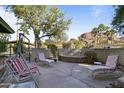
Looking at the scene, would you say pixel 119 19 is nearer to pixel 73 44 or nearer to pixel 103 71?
pixel 103 71

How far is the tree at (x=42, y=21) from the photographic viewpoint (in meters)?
14.9

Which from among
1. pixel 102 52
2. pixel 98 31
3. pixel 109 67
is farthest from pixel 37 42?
pixel 109 67

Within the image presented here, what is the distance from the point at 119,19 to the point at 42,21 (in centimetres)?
735

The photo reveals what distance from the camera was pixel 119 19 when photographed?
29.7 feet

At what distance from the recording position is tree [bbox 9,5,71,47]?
14878 mm

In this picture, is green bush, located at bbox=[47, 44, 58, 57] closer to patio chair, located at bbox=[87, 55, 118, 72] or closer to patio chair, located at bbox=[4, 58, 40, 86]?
patio chair, located at bbox=[87, 55, 118, 72]

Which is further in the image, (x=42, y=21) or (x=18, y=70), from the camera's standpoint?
(x=42, y=21)

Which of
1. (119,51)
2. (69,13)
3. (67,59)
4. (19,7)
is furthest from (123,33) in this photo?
(19,7)

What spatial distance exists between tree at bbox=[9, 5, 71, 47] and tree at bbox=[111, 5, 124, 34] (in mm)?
6426

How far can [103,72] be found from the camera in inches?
260

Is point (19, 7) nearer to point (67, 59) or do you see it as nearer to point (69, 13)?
point (69, 13)

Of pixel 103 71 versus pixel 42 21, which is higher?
pixel 42 21

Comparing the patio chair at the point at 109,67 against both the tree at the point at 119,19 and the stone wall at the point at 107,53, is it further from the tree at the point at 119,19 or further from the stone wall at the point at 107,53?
the tree at the point at 119,19
